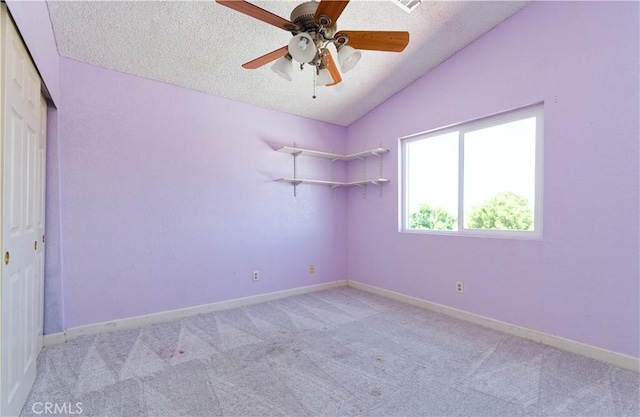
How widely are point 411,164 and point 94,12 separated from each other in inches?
135

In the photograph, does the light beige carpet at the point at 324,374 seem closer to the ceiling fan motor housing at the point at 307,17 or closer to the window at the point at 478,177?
the window at the point at 478,177

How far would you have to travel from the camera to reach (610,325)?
2.18m

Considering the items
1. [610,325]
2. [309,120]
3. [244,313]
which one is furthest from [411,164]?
[244,313]

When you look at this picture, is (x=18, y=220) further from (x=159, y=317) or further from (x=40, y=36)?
(x=159, y=317)

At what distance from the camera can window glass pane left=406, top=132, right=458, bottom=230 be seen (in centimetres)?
338

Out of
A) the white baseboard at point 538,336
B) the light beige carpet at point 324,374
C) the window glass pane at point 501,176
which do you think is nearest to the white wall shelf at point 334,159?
the window glass pane at point 501,176

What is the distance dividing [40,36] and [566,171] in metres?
3.98

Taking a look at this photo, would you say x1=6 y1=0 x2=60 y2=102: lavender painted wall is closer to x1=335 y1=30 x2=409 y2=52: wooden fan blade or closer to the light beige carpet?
x1=335 y1=30 x2=409 y2=52: wooden fan blade

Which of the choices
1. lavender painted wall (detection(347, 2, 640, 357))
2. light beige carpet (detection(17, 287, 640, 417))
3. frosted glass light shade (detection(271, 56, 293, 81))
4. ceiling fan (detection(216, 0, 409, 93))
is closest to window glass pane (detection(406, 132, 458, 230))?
lavender painted wall (detection(347, 2, 640, 357))

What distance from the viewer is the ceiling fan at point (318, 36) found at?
1.52 m

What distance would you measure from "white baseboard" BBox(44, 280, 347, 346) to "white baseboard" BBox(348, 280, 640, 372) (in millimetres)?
1529

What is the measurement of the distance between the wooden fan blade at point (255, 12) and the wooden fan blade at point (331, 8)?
210 millimetres

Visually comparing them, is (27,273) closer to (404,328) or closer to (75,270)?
(75,270)

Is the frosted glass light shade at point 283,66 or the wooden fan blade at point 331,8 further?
the frosted glass light shade at point 283,66
